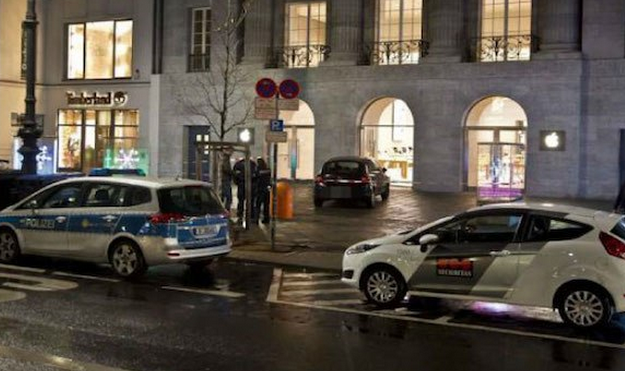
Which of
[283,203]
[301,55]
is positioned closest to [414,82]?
[301,55]

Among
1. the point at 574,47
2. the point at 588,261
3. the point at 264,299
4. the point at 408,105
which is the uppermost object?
the point at 574,47

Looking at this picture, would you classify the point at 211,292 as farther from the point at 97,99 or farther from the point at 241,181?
the point at 97,99

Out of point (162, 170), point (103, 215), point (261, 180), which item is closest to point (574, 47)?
point (261, 180)

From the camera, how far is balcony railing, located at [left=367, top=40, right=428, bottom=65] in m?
30.8

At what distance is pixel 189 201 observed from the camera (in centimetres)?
1209

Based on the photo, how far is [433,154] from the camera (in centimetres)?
2994

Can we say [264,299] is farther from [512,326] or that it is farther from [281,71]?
[281,71]

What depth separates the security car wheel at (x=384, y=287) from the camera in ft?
32.6

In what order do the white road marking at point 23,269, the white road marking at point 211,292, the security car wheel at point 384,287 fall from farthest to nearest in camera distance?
the white road marking at point 23,269, the white road marking at point 211,292, the security car wheel at point 384,287

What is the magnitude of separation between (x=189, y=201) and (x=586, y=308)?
19.8ft

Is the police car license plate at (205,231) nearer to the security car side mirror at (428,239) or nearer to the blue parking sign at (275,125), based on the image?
the blue parking sign at (275,125)

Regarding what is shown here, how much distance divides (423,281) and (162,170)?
27.8 metres

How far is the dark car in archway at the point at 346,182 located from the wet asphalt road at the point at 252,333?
12095mm

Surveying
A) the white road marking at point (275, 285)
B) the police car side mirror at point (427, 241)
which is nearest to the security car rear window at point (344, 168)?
the white road marking at point (275, 285)
